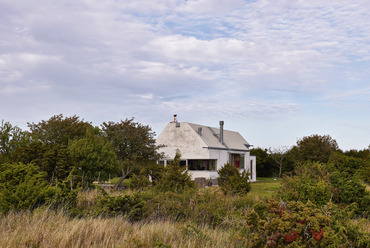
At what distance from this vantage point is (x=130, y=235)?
7719mm

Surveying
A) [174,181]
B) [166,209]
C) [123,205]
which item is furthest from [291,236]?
[174,181]

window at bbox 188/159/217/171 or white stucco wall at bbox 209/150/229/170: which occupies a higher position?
white stucco wall at bbox 209/150/229/170

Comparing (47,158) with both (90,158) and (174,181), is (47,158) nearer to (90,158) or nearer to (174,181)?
(90,158)

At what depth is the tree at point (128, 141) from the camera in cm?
2705

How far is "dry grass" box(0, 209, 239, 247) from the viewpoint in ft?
24.0

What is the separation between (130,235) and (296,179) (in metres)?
6.39

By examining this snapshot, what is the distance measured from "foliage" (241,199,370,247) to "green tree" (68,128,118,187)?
14.1 metres

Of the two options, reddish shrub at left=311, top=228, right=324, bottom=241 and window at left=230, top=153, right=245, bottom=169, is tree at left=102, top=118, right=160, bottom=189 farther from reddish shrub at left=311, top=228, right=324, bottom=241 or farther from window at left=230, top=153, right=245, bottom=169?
reddish shrub at left=311, top=228, right=324, bottom=241

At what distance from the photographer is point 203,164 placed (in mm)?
37562

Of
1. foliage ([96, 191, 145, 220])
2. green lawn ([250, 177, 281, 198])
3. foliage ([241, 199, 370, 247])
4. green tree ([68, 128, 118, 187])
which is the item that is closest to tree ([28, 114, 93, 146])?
green tree ([68, 128, 118, 187])

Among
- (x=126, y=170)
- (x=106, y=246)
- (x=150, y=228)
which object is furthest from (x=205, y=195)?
(x=126, y=170)

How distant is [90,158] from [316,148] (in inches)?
1159

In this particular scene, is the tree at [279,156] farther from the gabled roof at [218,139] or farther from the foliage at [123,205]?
the foliage at [123,205]

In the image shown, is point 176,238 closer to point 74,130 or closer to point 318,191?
point 318,191
